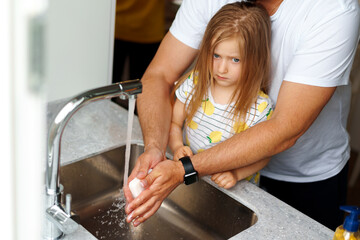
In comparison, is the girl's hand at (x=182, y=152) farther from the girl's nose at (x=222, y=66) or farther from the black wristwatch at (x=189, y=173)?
the girl's nose at (x=222, y=66)

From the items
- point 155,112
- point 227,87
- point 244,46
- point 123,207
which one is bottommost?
point 123,207

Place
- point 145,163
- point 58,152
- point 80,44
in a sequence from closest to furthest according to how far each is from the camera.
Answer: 1. point 58,152
2. point 145,163
3. point 80,44

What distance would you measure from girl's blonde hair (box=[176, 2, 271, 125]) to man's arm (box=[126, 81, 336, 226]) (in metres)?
0.09

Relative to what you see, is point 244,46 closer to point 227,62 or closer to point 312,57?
point 227,62

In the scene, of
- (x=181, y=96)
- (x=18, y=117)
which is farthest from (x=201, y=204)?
(x=18, y=117)

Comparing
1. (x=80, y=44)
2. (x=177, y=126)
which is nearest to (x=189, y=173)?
(x=177, y=126)

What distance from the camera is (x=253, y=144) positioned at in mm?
1221

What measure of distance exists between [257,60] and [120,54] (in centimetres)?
188

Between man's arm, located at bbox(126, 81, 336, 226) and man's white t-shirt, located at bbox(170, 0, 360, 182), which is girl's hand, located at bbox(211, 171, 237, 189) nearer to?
man's arm, located at bbox(126, 81, 336, 226)

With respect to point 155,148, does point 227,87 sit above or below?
above

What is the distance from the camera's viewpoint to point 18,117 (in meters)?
0.26

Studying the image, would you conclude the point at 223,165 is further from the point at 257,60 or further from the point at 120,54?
the point at 120,54

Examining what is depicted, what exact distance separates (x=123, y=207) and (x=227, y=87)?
49 centimetres

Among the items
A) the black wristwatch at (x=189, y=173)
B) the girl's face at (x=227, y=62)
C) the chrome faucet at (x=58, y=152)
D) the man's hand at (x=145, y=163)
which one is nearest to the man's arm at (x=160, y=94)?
the man's hand at (x=145, y=163)
